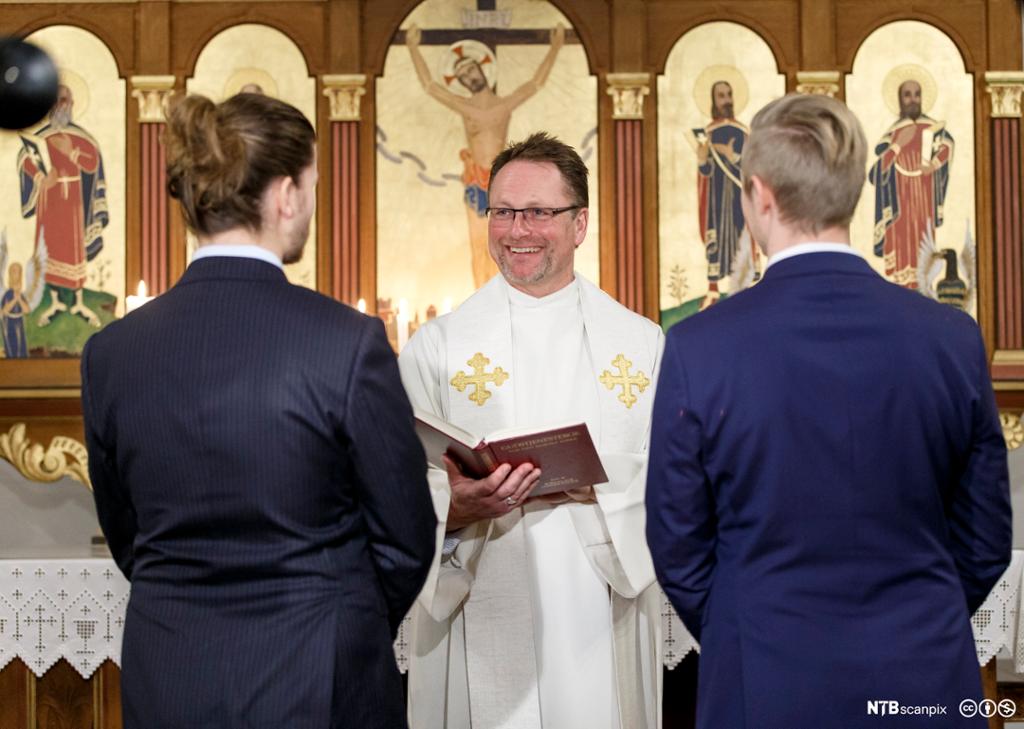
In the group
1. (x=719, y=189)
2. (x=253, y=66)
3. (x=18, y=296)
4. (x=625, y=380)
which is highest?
(x=253, y=66)

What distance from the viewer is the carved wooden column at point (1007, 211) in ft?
23.2

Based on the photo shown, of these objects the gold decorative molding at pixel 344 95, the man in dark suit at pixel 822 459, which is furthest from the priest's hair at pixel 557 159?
the gold decorative molding at pixel 344 95

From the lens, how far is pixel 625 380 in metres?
3.69

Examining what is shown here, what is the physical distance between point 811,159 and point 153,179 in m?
5.59

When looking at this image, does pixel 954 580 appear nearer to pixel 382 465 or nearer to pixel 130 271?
pixel 382 465

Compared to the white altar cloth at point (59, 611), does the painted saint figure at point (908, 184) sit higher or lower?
higher

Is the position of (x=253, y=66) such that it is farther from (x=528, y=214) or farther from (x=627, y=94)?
(x=528, y=214)

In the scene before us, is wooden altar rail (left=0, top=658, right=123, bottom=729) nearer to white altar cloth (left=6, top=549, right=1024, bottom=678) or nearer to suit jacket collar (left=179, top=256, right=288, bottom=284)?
white altar cloth (left=6, top=549, right=1024, bottom=678)

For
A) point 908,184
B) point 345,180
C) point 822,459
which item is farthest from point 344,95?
point 822,459

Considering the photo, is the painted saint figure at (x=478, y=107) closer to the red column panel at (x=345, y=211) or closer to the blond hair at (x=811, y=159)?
the red column panel at (x=345, y=211)

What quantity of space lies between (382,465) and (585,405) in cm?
156

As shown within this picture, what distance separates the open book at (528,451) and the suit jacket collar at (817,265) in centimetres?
84

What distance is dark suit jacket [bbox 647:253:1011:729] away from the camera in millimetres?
Result: 2166

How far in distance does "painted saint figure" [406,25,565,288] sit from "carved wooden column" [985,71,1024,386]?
2.49 meters
